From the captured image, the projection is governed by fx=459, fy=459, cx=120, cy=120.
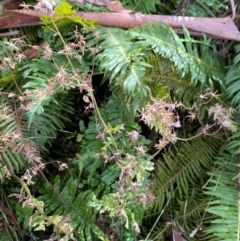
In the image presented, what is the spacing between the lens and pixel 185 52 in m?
1.47

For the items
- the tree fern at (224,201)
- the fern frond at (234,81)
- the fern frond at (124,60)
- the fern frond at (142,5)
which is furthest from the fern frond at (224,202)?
the fern frond at (142,5)

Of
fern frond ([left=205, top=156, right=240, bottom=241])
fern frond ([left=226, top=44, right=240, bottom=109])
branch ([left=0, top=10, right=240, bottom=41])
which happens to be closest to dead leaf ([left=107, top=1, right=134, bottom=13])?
branch ([left=0, top=10, right=240, bottom=41])

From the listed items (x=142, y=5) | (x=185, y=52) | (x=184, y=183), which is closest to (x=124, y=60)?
(x=185, y=52)

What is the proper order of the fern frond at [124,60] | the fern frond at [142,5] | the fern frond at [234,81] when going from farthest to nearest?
the fern frond at [142,5]
the fern frond at [234,81]
the fern frond at [124,60]

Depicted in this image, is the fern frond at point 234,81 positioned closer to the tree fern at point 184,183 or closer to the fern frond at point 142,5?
the tree fern at point 184,183

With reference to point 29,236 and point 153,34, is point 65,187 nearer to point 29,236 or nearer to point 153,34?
point 29,236

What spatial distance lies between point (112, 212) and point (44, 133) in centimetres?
36

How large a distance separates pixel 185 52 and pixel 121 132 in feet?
1.08

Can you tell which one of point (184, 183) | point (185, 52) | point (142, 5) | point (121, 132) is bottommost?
point (184, 183)

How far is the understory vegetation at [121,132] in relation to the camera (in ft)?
4.53

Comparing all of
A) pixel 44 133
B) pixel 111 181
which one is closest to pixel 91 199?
pixel 111 181

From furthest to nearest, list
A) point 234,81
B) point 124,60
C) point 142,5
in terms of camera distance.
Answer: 1. point 142,5
2. point 234,81
3. point 124,60

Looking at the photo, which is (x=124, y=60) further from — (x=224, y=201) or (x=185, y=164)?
(x=224, y=201)

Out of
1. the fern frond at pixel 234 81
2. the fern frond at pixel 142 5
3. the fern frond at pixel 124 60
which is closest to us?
the fern frond at pixel 124 60
